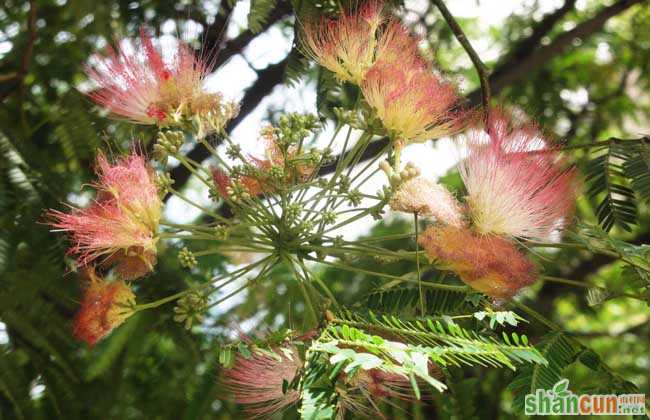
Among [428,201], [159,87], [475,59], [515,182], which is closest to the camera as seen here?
[428,201]

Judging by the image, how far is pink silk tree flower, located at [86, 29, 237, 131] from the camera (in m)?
2.22

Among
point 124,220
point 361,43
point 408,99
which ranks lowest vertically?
point 124,220

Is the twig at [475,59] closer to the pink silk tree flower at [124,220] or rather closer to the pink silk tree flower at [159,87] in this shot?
the pink silk tree flower at [159,87]

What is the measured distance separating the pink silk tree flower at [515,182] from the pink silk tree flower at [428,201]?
2.9 inches

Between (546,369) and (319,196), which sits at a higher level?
(319,196)

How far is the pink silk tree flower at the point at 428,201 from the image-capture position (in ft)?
6.54

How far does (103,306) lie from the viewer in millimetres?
2111

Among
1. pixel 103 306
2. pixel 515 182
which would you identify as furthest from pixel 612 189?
pixel 103 306

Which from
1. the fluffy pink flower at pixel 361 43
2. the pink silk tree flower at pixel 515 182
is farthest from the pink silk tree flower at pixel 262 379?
the fluffy pink flower at pixel 361 43

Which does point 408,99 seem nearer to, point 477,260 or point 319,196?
point 319,196

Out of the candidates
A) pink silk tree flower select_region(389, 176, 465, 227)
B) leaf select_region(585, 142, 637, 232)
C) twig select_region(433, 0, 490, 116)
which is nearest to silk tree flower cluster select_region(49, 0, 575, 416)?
Answer: pink silk tree flower select_region(389, 176, 465, 227)

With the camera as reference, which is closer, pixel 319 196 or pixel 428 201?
pixel 428 201

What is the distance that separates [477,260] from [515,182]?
0.80 ft

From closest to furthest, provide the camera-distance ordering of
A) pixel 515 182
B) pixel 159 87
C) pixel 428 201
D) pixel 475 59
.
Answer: pixel 428 201
pixel 515 182
pixel 159 87
pixel 475 59
